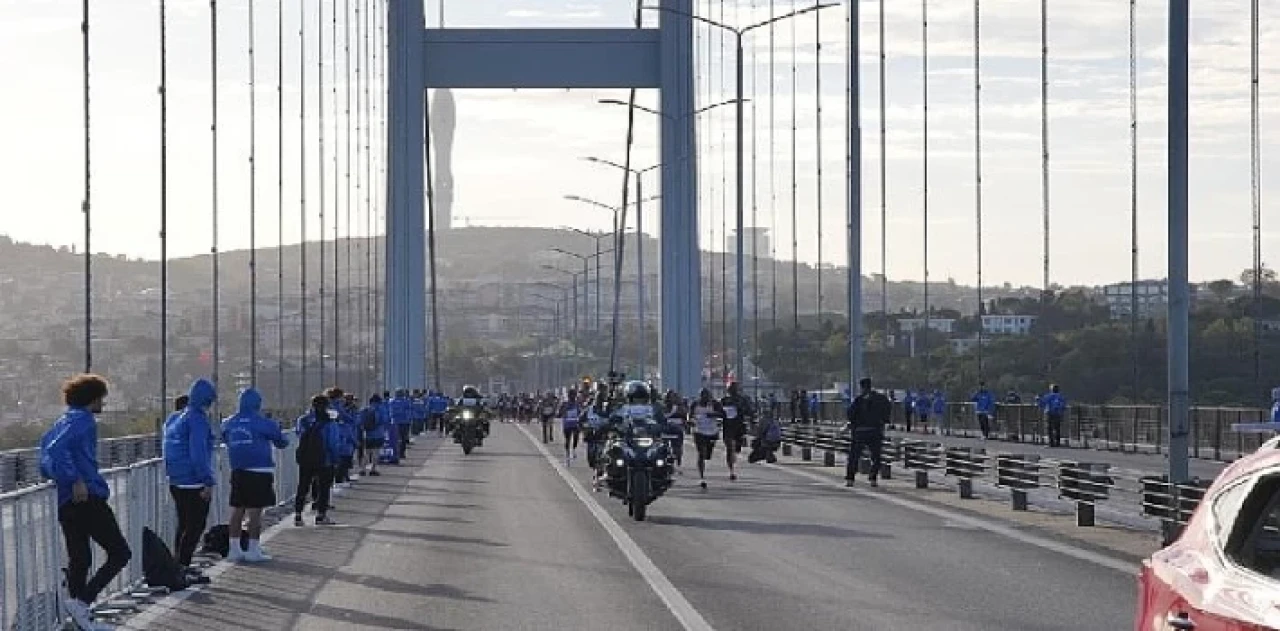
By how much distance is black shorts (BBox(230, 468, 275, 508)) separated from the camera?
23.3 meters

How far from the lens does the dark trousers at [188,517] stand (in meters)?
20.5

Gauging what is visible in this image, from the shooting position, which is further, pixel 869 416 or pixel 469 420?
pixel 469 420

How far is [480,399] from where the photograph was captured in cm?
6519

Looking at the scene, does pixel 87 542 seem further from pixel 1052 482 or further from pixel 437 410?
pixel 437 410

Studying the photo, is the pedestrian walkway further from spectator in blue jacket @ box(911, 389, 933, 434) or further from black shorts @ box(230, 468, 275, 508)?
black shorts @ box(230, 468, 275, 508)

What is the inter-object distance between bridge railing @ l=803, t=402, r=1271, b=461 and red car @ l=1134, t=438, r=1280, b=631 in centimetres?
2912

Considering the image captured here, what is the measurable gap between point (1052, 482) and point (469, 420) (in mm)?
31974

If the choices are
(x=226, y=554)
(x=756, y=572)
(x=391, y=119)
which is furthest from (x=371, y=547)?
(x=391, y=119)

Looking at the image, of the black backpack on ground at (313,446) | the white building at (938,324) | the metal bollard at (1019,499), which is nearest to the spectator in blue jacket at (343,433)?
the black backpack on ground at (313,446)

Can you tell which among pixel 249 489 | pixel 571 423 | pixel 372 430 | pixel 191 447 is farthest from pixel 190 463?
pixel 571 423

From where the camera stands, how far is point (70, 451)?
1628 centimetres

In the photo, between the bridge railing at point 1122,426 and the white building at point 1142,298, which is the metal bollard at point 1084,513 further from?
the white building at point 1142,298

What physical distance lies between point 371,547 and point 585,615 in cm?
867

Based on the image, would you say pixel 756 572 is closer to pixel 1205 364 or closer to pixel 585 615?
pixel 585 615
